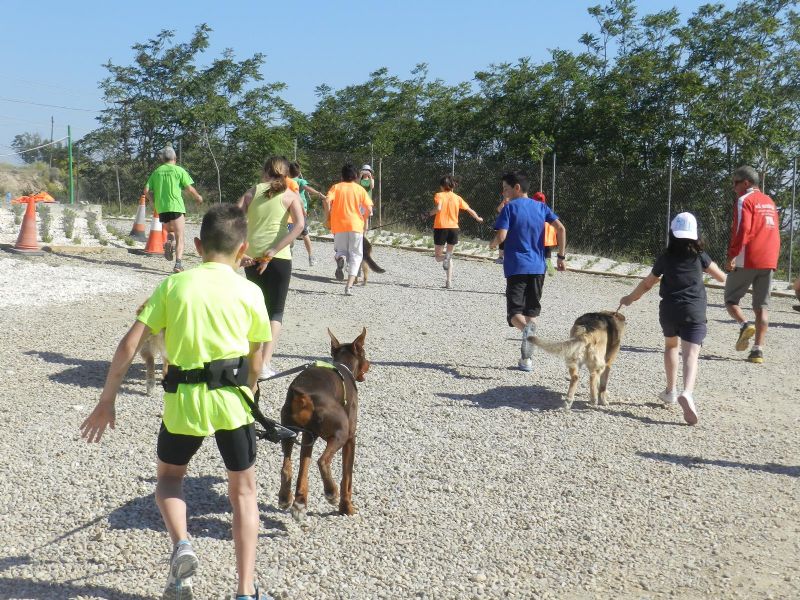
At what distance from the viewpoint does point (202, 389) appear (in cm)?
344

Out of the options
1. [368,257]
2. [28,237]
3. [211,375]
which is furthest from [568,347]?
[28,237]

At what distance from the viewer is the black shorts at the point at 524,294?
337 inches

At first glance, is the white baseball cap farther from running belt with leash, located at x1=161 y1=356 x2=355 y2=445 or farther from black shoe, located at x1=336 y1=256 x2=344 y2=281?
black shoe, located at x1=336 y1=256 x2=344 y2=281

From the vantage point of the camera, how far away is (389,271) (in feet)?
53.3

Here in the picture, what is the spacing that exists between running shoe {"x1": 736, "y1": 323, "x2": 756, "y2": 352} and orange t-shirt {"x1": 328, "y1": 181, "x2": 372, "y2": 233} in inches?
222

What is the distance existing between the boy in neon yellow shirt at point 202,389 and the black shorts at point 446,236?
37.4 feet

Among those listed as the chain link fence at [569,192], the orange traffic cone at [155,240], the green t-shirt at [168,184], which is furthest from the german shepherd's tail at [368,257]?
the orange traffic cone at [155,240]

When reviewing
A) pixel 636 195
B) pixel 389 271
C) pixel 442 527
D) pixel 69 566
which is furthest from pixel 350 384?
pixel 636 195

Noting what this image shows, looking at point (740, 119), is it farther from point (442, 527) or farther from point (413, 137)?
point (442, 527)

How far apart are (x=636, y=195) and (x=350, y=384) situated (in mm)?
17793

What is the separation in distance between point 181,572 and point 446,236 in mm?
11789

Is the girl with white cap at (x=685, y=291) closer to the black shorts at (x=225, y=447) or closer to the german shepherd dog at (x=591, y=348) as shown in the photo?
the german shepherd dog at (x=591, y=348)

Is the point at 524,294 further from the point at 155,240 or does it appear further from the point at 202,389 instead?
the point at 155,240

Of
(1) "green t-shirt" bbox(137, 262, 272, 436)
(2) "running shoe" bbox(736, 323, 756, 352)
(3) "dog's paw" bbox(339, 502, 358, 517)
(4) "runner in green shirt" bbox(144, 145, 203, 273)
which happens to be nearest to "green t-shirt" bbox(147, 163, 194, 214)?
(4) "runner in green shirt" bbox(144, 145, 203, 273)
